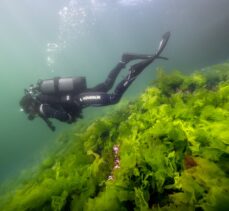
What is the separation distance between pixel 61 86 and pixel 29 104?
1207 mm

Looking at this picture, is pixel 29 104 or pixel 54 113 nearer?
pixel 54 113

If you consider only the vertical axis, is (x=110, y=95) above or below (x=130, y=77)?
below

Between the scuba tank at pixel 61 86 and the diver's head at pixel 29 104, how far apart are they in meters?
0.42

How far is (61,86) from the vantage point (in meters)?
7.89

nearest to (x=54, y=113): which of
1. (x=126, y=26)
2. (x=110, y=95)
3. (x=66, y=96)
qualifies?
(x=66, y=96)

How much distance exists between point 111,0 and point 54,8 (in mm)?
10555

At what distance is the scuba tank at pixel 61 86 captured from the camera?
7.89m

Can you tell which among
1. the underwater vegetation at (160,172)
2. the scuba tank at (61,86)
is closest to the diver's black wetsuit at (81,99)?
the scuba tank at (61,86)

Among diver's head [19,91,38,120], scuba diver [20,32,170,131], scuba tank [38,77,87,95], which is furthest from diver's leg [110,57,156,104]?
diver's head [19,91,38,120]

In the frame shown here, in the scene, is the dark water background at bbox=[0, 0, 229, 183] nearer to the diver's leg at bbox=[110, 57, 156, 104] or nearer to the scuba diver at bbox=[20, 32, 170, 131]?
the scuba diver at bbox=[20, 32, 170, 131]

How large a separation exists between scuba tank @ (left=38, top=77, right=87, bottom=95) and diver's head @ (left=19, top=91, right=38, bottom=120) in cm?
42

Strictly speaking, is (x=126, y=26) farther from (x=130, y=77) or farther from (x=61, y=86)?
(x=61, y=86)

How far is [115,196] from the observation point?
255 centimetres

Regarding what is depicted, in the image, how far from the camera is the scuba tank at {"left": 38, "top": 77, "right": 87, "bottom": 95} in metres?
7.89
